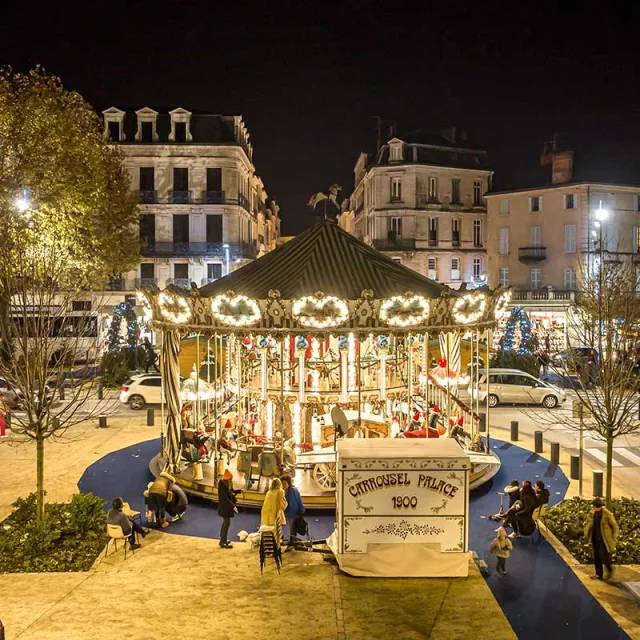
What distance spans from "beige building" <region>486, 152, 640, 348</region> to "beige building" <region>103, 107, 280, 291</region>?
65.0 feet

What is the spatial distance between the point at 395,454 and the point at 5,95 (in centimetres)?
2299

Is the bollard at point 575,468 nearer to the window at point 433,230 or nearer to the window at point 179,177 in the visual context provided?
the window at point 179,177

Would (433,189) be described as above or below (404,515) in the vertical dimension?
above

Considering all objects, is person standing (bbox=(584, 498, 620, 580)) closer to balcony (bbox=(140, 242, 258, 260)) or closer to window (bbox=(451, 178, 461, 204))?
balcony (bbox=(140, 242, 258, 260))

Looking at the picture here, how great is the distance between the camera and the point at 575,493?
15867 mm

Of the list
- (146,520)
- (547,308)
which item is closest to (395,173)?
(547,308)

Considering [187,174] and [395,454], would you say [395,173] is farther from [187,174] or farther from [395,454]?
[395,454]

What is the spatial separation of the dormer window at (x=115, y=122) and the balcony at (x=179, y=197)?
4921 millimetres

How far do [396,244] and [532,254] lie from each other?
34.1 feet

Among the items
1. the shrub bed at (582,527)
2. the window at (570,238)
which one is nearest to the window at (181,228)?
the window at (570,238)

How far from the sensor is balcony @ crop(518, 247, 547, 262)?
5072 cm

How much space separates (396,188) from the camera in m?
56.6

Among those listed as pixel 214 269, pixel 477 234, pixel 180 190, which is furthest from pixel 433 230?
pixel 180 190

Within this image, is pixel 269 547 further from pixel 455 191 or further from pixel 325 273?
pixel 455 191
